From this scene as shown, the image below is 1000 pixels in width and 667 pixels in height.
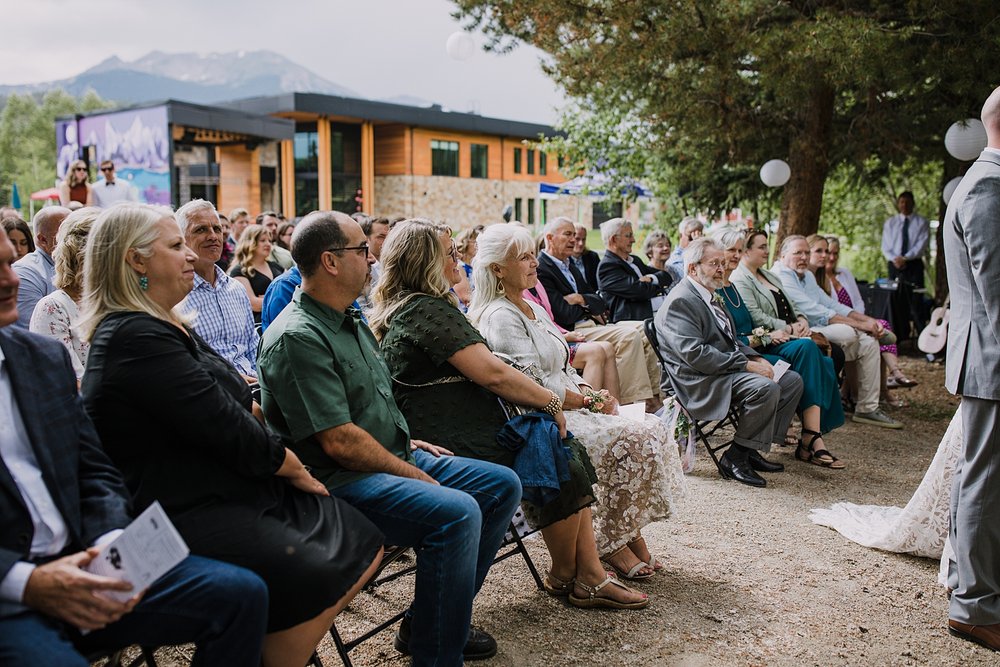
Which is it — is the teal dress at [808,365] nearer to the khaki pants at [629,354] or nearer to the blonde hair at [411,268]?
the khaki pants at [629,354]

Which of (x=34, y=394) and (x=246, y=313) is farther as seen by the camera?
(x=246, y=313)

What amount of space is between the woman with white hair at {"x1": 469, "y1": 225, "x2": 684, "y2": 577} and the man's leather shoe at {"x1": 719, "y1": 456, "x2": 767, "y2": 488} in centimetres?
161

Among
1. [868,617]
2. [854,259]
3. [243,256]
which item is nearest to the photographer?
[868,617]

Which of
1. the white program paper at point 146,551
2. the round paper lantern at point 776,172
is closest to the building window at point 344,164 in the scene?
the round paper lantern at point 776,172

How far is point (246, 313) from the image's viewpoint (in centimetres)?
424

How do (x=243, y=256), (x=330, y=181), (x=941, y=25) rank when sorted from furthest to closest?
1. (x=330, y=181)
2. (x=941, y=25)
3. (x=243, y=256)

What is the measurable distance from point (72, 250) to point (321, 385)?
4.73 feet

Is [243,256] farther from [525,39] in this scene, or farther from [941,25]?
[941,25]

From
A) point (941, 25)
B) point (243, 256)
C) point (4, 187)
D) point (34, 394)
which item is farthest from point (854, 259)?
point (4, 187)

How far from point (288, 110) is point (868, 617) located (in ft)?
97.9

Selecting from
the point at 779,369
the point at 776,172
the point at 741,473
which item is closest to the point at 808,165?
the point at 776,172

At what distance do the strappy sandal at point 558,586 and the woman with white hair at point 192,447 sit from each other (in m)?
1.26

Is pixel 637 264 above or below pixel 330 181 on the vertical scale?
below

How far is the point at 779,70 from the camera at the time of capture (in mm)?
7172
